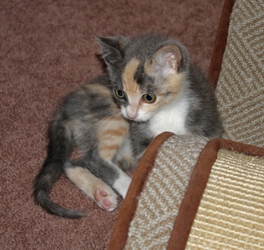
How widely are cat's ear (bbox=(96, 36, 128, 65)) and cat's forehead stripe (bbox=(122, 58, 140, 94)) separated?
63 millimetres

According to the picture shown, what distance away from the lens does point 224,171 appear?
1.19 meters

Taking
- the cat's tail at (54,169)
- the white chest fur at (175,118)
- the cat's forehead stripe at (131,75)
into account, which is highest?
the cat's forehead stripe at (131,75)

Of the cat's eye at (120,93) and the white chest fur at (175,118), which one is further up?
the cat's eye at (120,93)

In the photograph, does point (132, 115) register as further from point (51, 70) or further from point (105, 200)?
point (51, 70)

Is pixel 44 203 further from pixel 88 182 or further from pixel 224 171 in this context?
pixel 224 171

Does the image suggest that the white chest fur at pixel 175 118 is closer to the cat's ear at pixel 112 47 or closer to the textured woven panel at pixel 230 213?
the cat's ear at pixel 112 47

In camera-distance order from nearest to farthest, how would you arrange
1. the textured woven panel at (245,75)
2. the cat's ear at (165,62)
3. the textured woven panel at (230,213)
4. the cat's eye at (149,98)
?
the textured woven panel at (230,213)
the cat's ear at (165,62)
the cat's eye at (149,98)
the textured woven panel at (245,75)

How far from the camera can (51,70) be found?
228 centimetres

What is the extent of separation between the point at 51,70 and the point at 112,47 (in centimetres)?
64

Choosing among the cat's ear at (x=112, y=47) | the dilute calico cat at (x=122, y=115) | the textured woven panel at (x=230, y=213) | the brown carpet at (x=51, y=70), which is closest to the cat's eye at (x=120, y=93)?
the dilute calico cat at (x=122, y=115)

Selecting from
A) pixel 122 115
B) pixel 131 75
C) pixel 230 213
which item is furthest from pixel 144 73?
pixel 230 213

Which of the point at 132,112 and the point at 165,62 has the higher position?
the point at 165,62

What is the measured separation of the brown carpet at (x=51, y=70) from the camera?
5.71ft

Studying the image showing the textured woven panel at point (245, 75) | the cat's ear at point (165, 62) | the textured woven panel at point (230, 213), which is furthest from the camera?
the textured woven panel at point (245, 75)
